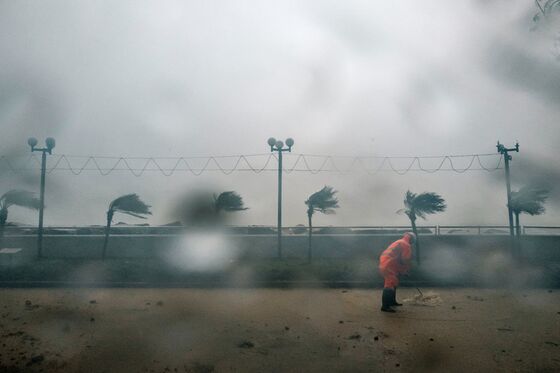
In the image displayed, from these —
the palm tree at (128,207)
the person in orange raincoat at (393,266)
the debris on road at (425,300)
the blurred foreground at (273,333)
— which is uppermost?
the palm tree at (128,207)

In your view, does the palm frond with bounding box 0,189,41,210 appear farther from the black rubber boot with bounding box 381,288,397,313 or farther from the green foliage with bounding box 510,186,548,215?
the green foliage with bounding box 510,186,548,215

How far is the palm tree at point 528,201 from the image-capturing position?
18688 mm

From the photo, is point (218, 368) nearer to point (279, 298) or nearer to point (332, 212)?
point (279, 298)

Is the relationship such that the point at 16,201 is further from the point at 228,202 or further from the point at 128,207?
the point at 228,202

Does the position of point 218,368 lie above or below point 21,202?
below

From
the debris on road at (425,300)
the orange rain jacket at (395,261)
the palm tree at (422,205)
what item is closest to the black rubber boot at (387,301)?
the orange rain jacket at (395,261)

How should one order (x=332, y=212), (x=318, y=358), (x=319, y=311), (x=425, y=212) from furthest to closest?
(x=332, y=212) < (x=425, y=212) < (x=319, y=311) < (x=318, y=358)

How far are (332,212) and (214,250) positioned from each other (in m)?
5.35

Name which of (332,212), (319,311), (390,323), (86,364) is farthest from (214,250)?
(86,364)

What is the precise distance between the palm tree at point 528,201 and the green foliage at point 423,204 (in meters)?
3.02

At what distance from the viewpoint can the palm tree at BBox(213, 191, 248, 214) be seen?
1933cm

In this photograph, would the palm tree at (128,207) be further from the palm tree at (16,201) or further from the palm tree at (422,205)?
the palm tree at (422,205)

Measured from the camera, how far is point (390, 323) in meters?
8.83

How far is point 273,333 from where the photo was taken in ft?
26.3
